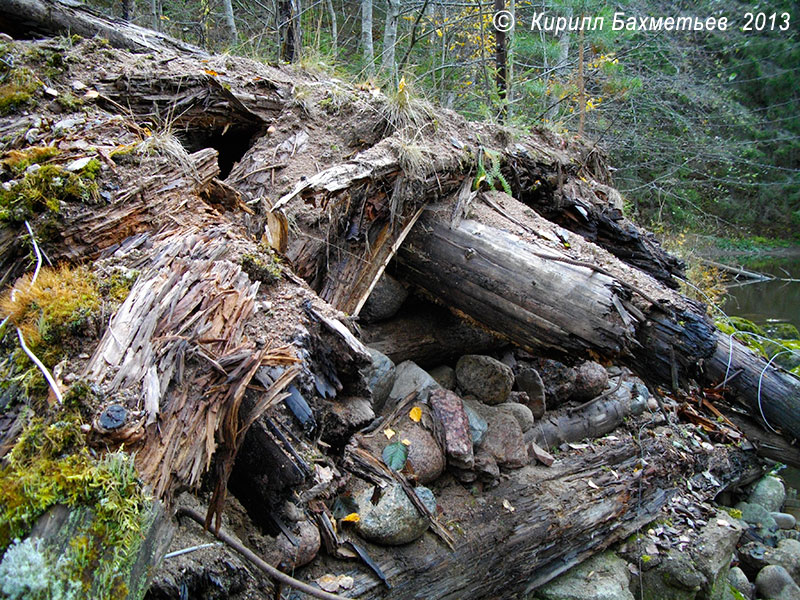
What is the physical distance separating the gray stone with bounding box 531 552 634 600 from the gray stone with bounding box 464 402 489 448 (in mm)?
1121

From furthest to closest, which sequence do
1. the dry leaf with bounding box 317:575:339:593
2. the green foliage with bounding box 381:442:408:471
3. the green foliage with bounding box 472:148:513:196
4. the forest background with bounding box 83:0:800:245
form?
the forest background with bounding box 83:0:800:245 → the green foliage with bounding box 472:148:513:196 → the green foliage with bounding box 381:442:408:471 → the dry leaf with bounding box 317:575:339:593

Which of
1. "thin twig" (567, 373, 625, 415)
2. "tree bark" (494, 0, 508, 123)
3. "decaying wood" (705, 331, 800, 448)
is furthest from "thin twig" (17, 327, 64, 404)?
"tree bark" (494, 0, 508, 123)

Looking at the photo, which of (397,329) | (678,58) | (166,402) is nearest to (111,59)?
(397,329)

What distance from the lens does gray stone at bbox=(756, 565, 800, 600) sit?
4680 millimetres

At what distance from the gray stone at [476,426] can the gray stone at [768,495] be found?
414 centimetres

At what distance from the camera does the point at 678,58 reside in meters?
16.0

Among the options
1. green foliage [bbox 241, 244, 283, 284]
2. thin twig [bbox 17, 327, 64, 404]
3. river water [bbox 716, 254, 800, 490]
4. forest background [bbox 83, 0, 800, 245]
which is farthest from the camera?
river water [bbox 716, 254, 800, 490]

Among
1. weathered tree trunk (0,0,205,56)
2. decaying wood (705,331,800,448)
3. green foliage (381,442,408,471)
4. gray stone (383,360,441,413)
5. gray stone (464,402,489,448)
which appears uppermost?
weathered tree trunk (0,0,205,56)

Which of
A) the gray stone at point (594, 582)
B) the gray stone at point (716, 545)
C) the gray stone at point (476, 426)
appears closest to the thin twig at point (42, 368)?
the gray stone at point (476, 426)

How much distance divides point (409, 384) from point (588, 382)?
1934 millimetres

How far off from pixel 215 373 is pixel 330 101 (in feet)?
9.77

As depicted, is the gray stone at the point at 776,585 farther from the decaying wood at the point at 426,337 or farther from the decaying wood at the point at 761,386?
the decaying wood at the point at 426,337

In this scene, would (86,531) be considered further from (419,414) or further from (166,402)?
(419,414)

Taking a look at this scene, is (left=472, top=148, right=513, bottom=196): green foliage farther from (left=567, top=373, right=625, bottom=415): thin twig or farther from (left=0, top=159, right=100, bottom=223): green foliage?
(left=0, top=159, right=100, bottom=223): green foliage
